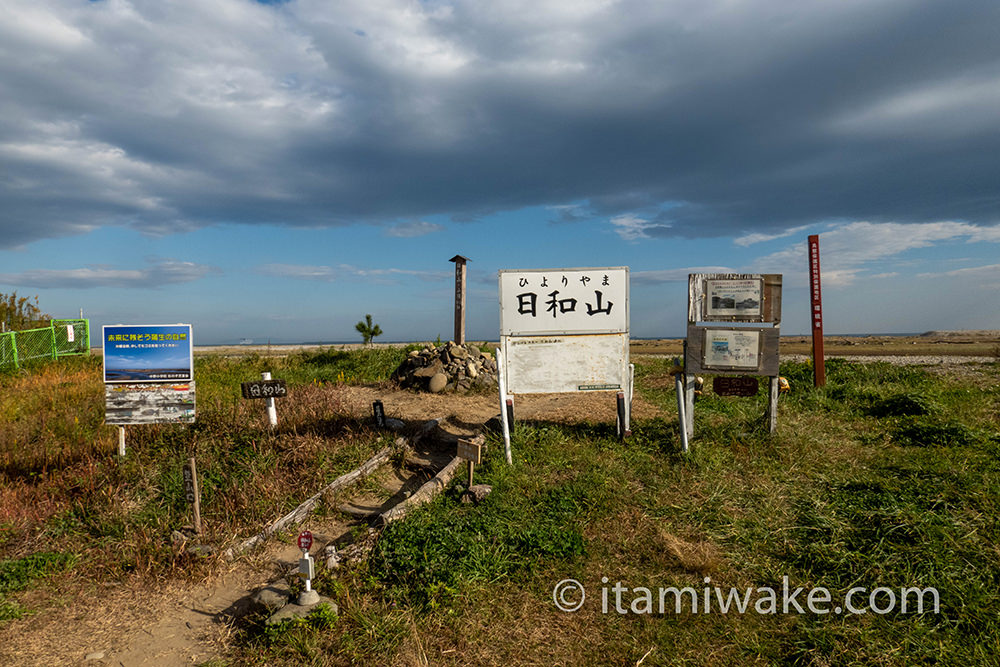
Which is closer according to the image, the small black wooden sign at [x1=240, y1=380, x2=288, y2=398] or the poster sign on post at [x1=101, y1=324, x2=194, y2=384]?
the poster sign on post at [x1=101, y1=324, x2=194, y2=384]

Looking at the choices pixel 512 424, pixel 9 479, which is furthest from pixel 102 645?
pixel 512 424

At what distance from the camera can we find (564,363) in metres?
8.94

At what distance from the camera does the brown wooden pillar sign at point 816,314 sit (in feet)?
44.9

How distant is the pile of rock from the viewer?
15.1m

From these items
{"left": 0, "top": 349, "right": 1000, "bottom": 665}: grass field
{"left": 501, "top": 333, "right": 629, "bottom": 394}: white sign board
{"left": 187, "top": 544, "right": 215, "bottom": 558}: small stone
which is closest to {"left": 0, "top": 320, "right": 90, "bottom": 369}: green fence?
{"left": 0, "top": 349, "right": 1000, "bottom": 665}: grass field

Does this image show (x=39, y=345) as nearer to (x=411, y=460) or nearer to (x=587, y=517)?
(x=411, y=460)

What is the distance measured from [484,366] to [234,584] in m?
10.8

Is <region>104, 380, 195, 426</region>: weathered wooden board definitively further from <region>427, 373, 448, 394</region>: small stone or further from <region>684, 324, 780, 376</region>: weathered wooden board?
<region>684, 324, 780, 376</region>: weathered wooden board

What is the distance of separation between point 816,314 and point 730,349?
676 cm

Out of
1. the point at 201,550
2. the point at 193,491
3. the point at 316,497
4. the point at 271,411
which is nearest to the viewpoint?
the point at 201,550

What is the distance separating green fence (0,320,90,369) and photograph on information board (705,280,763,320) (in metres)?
21.7

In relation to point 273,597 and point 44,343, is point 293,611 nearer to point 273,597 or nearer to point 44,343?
point 273,597

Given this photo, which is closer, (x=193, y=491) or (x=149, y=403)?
(x=193, y=491)

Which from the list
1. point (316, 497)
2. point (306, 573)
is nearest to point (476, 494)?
point (316, 497)
